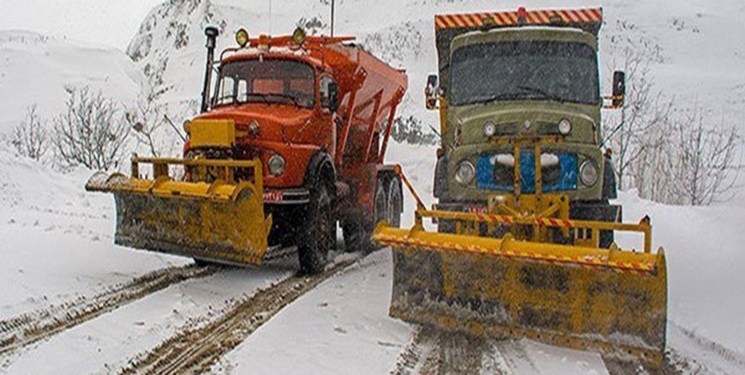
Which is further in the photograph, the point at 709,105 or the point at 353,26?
the point at 353,26

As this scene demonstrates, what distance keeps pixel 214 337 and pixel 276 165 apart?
8.11 ft

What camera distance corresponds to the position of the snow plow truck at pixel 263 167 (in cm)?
634

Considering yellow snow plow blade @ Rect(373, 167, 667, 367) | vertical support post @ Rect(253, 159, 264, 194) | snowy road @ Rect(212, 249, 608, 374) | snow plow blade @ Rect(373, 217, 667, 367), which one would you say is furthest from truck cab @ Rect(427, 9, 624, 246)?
vertical support post @ Rect(253, 159, 264, 194)

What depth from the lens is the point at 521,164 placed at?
580 cm

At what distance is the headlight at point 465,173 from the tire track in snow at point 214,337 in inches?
72.4

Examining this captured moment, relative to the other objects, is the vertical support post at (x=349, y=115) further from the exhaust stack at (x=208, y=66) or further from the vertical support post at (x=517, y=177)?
the vertical support post at (x=517, y=177)

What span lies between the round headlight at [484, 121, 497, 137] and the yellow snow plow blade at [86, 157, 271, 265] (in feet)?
6.98

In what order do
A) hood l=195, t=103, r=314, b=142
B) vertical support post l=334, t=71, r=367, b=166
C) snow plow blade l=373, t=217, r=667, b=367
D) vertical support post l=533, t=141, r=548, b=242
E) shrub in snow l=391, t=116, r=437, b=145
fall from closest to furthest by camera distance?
snow plow blade l=373, t=217, r=667, b=367, vertical support post l=533, t=141, r=548, b=242, hood l=195, t=103, r=314, b=142, vertical support post l=334, t=71, r=367, b=166, shrub in snow l=391, t=116, r=437, b=145

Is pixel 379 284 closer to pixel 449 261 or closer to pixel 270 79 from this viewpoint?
pixel 449 261

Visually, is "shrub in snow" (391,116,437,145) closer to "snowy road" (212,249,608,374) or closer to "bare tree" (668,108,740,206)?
"bare tree" (668,108,740,206)

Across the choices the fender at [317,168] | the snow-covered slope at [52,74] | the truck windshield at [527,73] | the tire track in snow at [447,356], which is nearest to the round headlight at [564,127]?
the truck windshield at [527,73]

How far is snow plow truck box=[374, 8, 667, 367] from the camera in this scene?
4520 mm

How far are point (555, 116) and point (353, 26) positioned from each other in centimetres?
3403

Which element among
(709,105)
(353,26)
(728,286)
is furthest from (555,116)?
(353,26)
